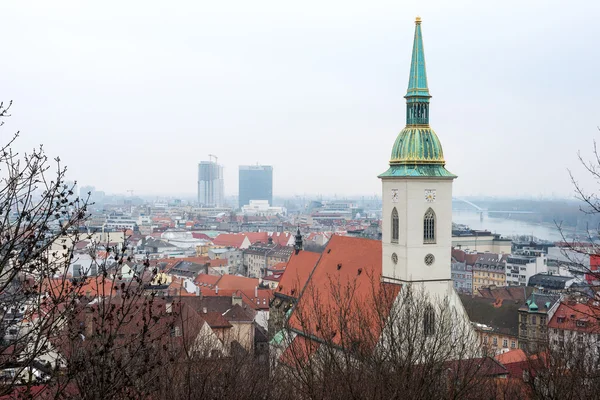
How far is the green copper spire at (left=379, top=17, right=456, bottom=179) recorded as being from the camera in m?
35.8

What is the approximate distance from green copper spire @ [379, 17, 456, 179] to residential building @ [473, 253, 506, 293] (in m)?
72.0

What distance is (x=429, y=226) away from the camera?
36.0 metres

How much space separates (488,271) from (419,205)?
74.2 metres

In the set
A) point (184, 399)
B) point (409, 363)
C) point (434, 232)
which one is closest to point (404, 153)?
point (434, 232)

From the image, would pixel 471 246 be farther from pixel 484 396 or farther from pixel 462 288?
pixel 484 396

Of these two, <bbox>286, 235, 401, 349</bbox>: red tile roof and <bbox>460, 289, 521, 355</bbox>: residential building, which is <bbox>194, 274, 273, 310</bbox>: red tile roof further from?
<bbox>286, 235, 401, 349</bbox>: red tile roof

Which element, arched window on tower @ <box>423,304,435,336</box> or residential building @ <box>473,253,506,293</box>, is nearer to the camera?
arched window on tower @ <box>423,304,435,336</box>

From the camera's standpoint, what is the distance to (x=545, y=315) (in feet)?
189

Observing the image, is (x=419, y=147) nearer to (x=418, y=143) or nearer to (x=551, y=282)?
(x=418, y=143)

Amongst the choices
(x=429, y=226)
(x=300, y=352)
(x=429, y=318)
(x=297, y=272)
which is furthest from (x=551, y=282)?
(x=300, y=352)

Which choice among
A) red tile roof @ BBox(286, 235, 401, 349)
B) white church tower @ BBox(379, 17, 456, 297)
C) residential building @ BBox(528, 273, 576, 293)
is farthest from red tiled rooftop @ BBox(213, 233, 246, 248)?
white church tower @ BBox(379, 17, 456, 297)

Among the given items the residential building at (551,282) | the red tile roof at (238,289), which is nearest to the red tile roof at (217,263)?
the red tile roof at (238,289)

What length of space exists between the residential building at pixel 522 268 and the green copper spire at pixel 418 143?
68619 millimetres

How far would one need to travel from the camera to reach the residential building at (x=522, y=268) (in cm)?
10138
